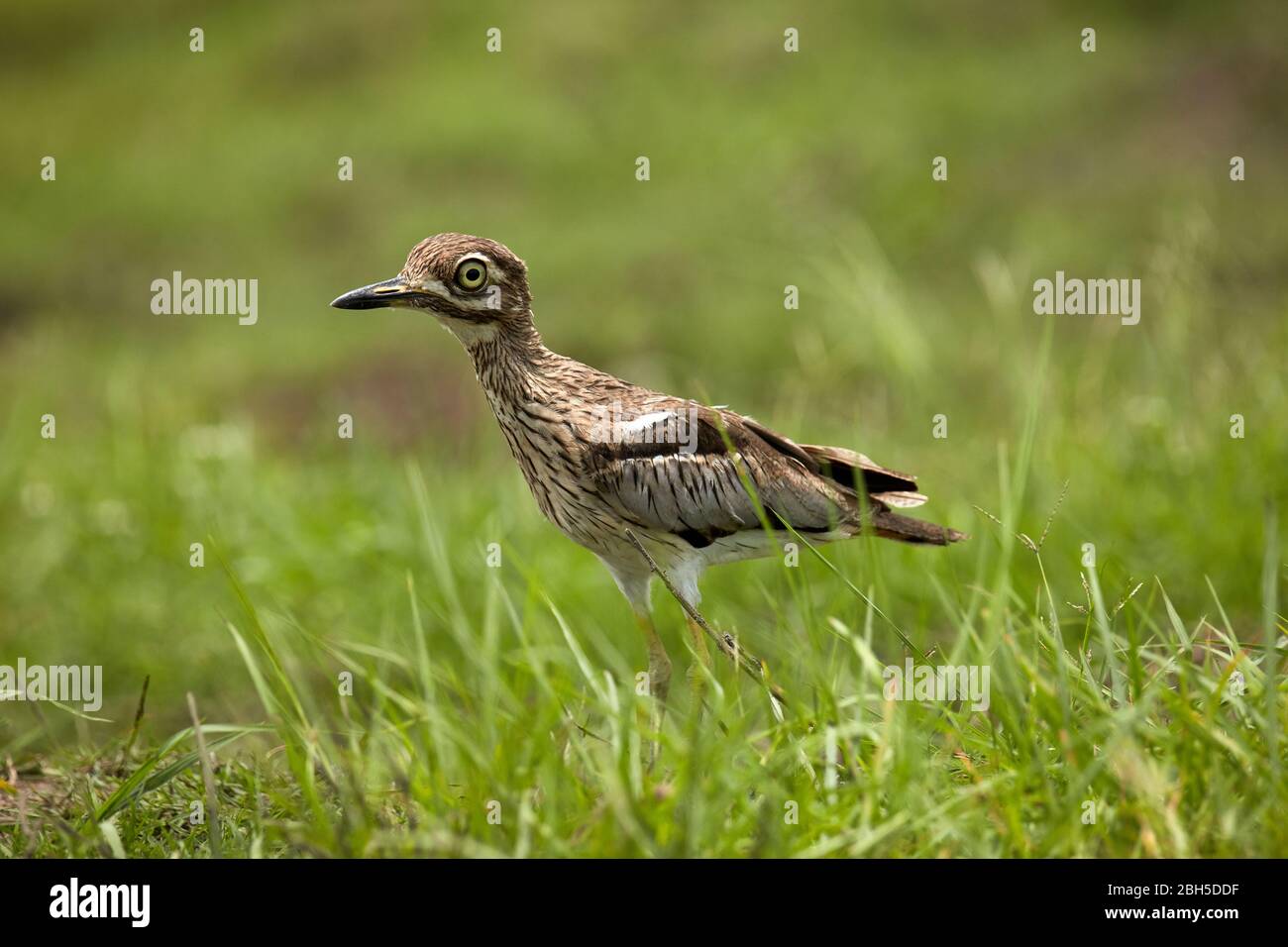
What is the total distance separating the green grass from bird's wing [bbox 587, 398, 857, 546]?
0.30 metres

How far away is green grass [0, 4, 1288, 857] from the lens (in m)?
2.95

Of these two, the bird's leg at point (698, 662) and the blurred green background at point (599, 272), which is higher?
the blurred green background at point (599, 272)

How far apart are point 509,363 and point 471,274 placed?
0.28 meters

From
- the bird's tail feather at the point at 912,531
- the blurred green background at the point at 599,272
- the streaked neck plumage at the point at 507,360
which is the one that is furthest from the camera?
the blurred green background at the point at 599,272

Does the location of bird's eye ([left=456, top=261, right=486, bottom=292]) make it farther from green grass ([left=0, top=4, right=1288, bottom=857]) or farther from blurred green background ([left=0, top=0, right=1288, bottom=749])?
blurred green background ([left=0, top=0, right=1288, bottom=749])

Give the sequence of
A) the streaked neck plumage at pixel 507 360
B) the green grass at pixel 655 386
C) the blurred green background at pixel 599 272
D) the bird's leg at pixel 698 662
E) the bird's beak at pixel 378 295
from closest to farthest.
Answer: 1. the green grass at pixel 655 386
2. the bird's leg at pixel 698 662
3. the bird's beak at pixel 378 295
4. the streaked neck plumage at pixel 507 360
5. the blurred green background at pixel 599 272

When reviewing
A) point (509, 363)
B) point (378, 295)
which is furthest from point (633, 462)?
point (378, 295)

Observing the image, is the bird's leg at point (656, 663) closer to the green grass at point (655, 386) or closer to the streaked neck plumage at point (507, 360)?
the green grass at point (655, 386)

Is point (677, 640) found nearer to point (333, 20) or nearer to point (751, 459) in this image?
point (751, 459)

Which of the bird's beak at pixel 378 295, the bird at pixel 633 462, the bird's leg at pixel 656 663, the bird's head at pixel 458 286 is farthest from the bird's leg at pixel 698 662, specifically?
the bird's beak at pixel 378 295

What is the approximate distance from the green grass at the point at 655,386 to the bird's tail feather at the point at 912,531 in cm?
24

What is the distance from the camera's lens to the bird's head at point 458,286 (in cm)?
347

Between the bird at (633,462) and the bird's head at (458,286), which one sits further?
the bird at (633,462)
